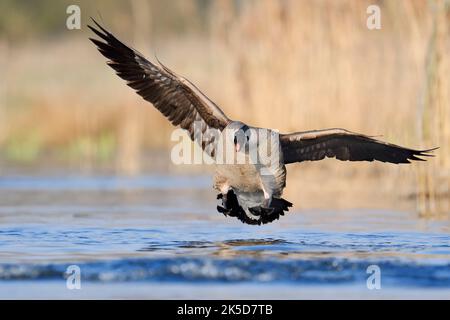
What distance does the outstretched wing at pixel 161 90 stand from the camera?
11.8 m

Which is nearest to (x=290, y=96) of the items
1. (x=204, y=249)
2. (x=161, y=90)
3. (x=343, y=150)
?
(x=343, y=150)

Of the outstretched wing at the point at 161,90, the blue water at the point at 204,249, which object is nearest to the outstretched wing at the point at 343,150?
the blue water at the point at 204,249

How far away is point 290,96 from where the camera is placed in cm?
1936

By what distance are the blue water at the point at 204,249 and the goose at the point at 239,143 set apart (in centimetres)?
45

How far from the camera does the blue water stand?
352 inches

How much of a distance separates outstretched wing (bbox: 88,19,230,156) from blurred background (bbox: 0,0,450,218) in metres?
0.48

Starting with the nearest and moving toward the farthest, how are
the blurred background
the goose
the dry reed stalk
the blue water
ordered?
the blue water
the goose
the dry reed stalk
the blurred background

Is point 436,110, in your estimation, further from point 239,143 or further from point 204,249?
point 204,249

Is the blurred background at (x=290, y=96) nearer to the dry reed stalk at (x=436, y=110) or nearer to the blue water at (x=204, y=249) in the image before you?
the dry reed stalk at (x=436, y=110)

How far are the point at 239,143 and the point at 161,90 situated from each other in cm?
139

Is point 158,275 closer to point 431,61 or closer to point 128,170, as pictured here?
point 431,61

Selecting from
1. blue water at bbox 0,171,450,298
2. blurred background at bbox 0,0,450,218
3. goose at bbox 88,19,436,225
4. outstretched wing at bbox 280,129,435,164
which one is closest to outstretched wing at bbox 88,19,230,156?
goose at bbox 88,19,436,225

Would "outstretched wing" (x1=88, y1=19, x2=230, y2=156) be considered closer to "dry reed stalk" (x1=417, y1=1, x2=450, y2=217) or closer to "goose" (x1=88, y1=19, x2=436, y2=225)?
"goose" (x1=88, y1=19, x2=436, y2=225)
